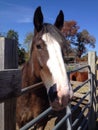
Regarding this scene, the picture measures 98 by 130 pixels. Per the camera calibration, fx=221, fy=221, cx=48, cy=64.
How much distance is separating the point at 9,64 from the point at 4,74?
0.51ft

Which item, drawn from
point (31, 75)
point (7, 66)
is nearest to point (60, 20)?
point (31, 75)

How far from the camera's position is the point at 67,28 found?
59.7 metres

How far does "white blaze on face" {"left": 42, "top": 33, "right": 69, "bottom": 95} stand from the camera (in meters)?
1.82

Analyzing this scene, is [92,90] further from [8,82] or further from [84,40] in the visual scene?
[84,40]

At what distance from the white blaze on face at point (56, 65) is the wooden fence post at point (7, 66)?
23.5 inches

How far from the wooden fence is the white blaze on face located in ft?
1.93

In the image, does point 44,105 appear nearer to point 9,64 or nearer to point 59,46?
point 59,46

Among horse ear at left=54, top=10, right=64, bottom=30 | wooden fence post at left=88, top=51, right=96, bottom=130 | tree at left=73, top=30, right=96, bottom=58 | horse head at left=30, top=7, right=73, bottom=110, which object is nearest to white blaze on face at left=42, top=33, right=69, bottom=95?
horse head at left=30, top=7, right=73, bottom=110

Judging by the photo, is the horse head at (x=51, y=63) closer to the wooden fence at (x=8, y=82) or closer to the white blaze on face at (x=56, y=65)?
the white blaze on face at (x=56, y=65)

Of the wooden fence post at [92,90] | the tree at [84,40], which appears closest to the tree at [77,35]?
the tree at [84,40]

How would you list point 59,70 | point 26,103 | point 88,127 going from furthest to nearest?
point 88,127
point 26,103
point 59,70

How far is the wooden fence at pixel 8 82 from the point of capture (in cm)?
114

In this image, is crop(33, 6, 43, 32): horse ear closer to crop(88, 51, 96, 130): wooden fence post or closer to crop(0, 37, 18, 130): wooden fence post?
crop(0, 37, 18, 130): wooden fence post

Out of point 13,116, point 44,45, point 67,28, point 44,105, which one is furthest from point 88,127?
point 67,28
